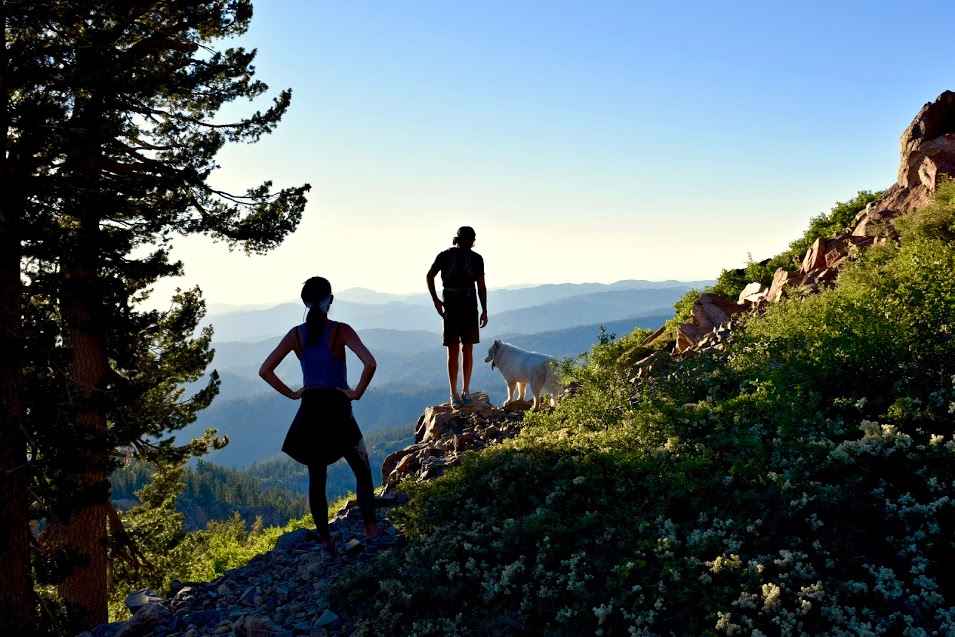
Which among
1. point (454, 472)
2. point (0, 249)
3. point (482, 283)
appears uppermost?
point (0, 249)

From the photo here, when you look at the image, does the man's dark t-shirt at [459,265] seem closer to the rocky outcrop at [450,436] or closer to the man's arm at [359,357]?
the rocky outcrop at [450,436]

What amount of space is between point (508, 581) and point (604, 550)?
90 centimetres

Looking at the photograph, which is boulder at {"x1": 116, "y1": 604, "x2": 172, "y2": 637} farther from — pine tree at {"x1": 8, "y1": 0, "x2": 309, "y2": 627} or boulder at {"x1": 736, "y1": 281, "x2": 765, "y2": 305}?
boulder at {"x1": 736, "y1": 281, "x2": 765, "y2": 305}

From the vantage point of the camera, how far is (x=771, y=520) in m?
5.52

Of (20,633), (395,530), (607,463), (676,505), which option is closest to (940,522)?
(676,505)

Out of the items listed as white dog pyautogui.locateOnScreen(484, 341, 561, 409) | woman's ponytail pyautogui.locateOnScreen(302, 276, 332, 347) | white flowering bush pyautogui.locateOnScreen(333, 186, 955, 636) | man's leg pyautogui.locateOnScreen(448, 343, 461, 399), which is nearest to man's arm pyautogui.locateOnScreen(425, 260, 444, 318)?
man's leg pyautogui.locateOnScreen(448, 343, 461, 399)

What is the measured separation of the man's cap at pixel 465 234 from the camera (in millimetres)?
11336

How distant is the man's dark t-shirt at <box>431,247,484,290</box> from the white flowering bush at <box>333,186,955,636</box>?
366 centimetres

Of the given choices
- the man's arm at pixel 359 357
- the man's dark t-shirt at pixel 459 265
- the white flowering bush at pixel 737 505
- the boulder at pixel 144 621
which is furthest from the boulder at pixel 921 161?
the boulder at pixel 144 621

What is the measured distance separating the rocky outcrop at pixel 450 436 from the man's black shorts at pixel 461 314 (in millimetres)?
1602

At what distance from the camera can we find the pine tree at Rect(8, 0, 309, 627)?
33.9 ft

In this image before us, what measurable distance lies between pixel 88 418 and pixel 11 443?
2617mm

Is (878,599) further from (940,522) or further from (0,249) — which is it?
(0,249)

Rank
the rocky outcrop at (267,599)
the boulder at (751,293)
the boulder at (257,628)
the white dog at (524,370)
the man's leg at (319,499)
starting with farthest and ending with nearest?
the white dog at (524,370), the boulder at (751,293), the man's leg at (319,499), the rocky outcrop at (267,599), the boulder at (257,628)
